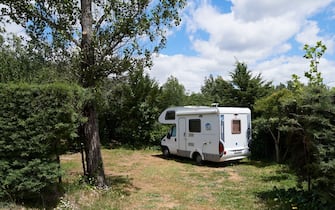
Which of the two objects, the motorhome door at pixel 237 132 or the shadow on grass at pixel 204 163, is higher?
the motorhome door at pixel 237 132

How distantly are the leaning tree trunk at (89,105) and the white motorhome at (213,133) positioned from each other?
4.94 metres

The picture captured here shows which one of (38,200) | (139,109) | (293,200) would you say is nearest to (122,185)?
(38,200)

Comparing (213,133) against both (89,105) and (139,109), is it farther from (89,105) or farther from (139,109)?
(139,109)

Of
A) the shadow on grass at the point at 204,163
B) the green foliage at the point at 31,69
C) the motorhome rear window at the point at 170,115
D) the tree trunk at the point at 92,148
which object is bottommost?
the shadow on grass at the point at 204,163

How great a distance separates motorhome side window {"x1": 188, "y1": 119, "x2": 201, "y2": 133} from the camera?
11.3 m

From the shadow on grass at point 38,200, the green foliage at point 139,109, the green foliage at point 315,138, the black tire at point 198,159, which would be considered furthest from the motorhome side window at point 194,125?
the shadow on grass at point 38,200

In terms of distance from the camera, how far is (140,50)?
698 cm

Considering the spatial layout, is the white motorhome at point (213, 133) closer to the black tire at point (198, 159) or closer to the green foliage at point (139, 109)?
the black tire at point (198, 159)

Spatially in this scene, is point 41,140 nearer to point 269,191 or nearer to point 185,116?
point 269,191

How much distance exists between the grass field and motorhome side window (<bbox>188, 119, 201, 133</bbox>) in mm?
1360

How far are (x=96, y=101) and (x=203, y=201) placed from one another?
334cm

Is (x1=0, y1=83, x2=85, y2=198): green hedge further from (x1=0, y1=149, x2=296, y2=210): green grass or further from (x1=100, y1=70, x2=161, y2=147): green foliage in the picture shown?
(x1=100, y1=70, x2=161, y2=147): green foliage

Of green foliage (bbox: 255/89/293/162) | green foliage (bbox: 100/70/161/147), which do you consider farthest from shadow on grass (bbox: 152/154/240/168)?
green foliage (bbox: 100/70/161/147)

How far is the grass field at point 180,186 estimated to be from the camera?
5.98 meters
